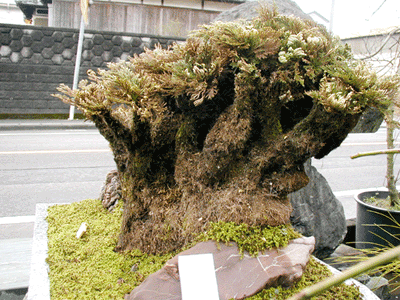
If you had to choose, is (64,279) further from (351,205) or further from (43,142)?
(43,142)

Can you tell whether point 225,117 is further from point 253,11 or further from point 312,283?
point 253,11

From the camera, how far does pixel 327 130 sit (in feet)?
6.37

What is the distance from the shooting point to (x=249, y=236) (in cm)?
205

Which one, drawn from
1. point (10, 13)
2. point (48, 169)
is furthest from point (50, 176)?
point (10, 13)

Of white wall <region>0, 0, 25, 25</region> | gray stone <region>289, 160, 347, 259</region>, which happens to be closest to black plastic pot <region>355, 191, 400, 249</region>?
gray stone <region>289, 160, 347, 259</region>

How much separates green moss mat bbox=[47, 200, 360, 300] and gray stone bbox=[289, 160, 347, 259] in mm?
646

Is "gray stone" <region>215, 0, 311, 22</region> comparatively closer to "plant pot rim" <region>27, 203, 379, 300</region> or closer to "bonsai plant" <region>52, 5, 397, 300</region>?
"bonsai plant" <region>52, 5, 397, 300</region>

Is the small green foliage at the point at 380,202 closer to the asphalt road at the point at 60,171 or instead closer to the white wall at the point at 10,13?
the asphalt road at the point at 60,171

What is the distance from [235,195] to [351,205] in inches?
156

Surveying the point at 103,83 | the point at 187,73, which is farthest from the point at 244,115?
the point at 103,83

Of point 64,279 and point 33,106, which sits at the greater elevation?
point 33,106

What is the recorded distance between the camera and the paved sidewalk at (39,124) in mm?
10867

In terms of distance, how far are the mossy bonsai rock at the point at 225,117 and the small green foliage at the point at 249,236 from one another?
5 centimetres

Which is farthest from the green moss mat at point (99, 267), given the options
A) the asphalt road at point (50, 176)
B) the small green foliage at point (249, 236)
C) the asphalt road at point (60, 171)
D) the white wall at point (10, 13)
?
the white wall at point (10, 13)
